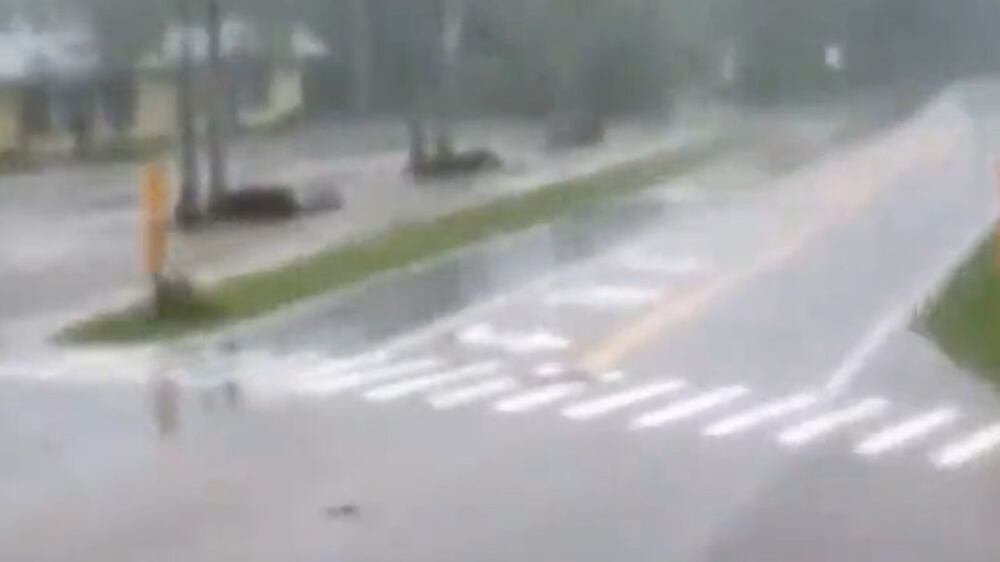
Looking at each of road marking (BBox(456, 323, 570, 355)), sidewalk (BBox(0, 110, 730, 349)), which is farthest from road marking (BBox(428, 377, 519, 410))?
sidewalk (BBox(0, 110, 730, 349))

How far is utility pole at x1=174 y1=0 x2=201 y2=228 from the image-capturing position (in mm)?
20172

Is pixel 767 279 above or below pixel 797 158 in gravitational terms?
above

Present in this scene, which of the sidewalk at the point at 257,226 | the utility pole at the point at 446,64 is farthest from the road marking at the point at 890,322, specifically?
the utility pole at the point at 446,64

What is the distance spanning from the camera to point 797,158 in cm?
2911

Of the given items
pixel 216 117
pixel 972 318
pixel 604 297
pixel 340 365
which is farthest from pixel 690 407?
pixel 216 117

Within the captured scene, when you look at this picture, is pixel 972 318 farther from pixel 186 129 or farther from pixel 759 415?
pixel 186 129

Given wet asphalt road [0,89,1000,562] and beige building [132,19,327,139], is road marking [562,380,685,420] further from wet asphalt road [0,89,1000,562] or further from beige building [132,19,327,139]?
beige building [132,19,327,139]

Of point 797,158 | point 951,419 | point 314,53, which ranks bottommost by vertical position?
point 797,158

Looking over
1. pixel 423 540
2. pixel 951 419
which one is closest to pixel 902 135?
pixel 951 419

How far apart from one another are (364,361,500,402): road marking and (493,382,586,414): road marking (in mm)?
540

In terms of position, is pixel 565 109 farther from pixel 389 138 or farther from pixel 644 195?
pixel 644 195

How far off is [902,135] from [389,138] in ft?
24.1

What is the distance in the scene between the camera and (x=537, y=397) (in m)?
10.4

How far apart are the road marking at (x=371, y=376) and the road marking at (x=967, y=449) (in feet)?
10.5
